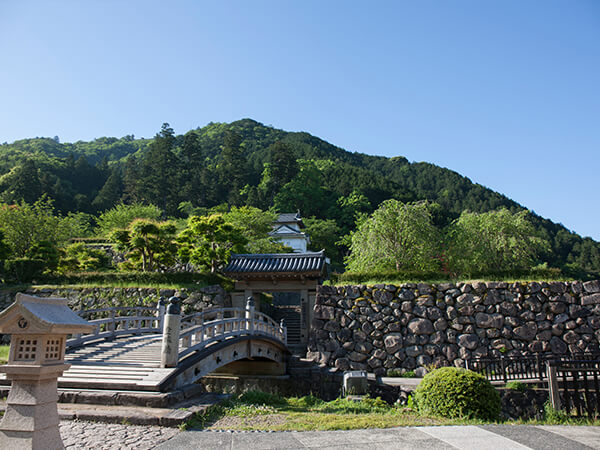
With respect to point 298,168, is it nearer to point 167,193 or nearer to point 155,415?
point 167,193

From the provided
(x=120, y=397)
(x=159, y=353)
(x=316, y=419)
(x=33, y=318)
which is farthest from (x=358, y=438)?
(x=159, y=353)

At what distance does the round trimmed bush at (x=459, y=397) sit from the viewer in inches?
292

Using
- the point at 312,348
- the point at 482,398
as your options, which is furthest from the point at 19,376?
the point at 312,348

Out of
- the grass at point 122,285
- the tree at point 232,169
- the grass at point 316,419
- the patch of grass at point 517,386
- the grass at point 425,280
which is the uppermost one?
the tree at point 232,169

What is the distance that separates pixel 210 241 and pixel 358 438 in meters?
18.9

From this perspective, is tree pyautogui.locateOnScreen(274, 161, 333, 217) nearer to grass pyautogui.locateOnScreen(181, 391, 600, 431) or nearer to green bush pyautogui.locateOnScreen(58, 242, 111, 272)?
green bush pyautogui.locateOnScreen(58, 242, 111, 272)

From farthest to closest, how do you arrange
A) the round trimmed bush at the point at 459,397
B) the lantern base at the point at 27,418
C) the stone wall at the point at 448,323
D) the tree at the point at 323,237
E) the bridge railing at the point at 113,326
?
the tree at the point at 323,237, the stone wall at the point at 448,323, the bridge railing at the point at 113,326, the round trimmed bush at the point at 459,397, the lantern base at the point at 27,418

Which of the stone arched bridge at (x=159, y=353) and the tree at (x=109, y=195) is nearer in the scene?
the stone arched bridge at (x=159, y=353)

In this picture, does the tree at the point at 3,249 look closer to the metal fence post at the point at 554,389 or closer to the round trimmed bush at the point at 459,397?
the round trimmed bush at the point at 459,397

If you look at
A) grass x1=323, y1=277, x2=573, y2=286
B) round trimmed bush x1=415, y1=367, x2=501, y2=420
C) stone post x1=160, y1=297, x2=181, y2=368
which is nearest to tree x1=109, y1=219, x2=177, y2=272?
grass x1=323, y1=277, x2=573, y2=286

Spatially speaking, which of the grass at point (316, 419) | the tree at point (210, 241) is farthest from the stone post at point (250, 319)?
the tree at point (210, 241)

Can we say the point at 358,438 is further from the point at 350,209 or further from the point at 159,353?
the point at 350,209

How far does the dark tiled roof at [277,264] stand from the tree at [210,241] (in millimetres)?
1284

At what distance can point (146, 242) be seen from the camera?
23109 mm
